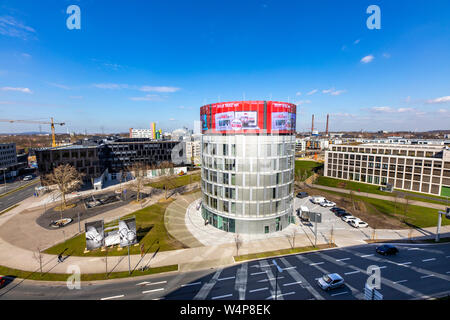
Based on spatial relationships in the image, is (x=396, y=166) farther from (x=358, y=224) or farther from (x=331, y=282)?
(x=331, y=282)

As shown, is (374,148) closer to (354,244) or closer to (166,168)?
(354,244)

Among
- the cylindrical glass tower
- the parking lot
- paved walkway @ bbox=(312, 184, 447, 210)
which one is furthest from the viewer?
paved walkway @ bbox=(312, 184, 447, 210)

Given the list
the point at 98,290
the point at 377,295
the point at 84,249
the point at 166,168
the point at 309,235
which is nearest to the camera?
the point at 377,295

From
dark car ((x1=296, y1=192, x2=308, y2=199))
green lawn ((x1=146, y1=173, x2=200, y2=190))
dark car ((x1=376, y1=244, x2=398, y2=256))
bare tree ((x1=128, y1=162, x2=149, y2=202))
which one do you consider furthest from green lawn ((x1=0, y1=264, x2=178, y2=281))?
green lawn ((x1=146, y1=173, x2=200, y2=190))

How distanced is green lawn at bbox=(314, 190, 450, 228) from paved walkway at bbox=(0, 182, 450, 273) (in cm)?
350

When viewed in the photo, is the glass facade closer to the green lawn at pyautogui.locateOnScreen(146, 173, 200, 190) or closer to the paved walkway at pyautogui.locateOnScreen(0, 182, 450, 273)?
the paved walkway at pyautogui.locateOnScreen(0, 182, 450, 273)

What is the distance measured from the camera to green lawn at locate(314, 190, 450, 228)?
164 feet

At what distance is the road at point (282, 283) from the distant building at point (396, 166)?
4811cm

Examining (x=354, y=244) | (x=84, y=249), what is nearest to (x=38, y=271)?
(x=84, y=249)

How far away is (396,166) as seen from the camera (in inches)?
3147

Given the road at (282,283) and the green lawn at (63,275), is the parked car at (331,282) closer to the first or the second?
the road at (282,283)

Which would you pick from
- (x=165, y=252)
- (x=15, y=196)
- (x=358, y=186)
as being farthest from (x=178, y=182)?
(x=358, y=186)
